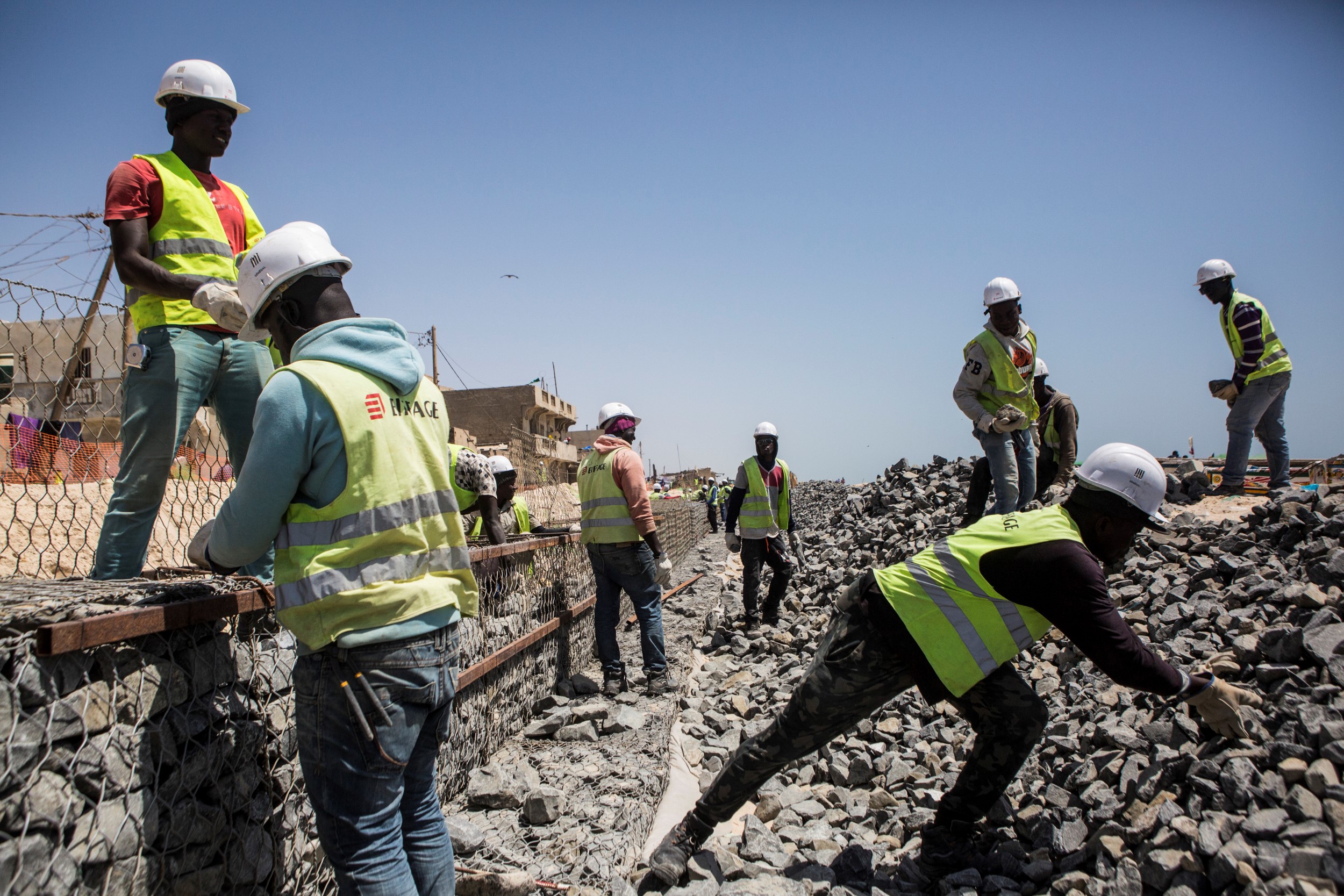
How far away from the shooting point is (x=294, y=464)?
1818mm

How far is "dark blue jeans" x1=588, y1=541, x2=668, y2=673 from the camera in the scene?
5.38 meters

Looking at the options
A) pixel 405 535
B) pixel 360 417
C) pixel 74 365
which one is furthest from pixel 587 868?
pixel 74 365

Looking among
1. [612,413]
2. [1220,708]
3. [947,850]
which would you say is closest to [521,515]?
[612,413]

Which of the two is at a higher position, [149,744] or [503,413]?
[503,413]

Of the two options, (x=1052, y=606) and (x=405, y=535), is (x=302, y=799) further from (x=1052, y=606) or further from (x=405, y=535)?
(x=1052, y=606)

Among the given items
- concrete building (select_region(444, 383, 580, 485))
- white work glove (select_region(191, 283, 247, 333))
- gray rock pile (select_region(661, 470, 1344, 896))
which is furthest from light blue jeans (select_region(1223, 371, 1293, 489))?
concrete building (select_region(444, 383, 580, 485))

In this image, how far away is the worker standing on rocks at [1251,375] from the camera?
642 cm

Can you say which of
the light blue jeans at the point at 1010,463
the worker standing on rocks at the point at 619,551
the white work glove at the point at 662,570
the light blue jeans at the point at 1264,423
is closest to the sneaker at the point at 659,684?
the worker standing on rocks at the point at 619,551

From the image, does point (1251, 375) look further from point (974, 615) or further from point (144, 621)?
point (144, 621)

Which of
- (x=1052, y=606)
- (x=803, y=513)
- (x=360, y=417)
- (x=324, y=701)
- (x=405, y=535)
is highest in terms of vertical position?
(x=360, y=417)

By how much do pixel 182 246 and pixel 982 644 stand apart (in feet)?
11.5

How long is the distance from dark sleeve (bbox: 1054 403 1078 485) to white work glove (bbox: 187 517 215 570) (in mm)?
7201

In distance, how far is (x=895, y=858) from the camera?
3.29 m

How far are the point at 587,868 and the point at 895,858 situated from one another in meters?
1.34
